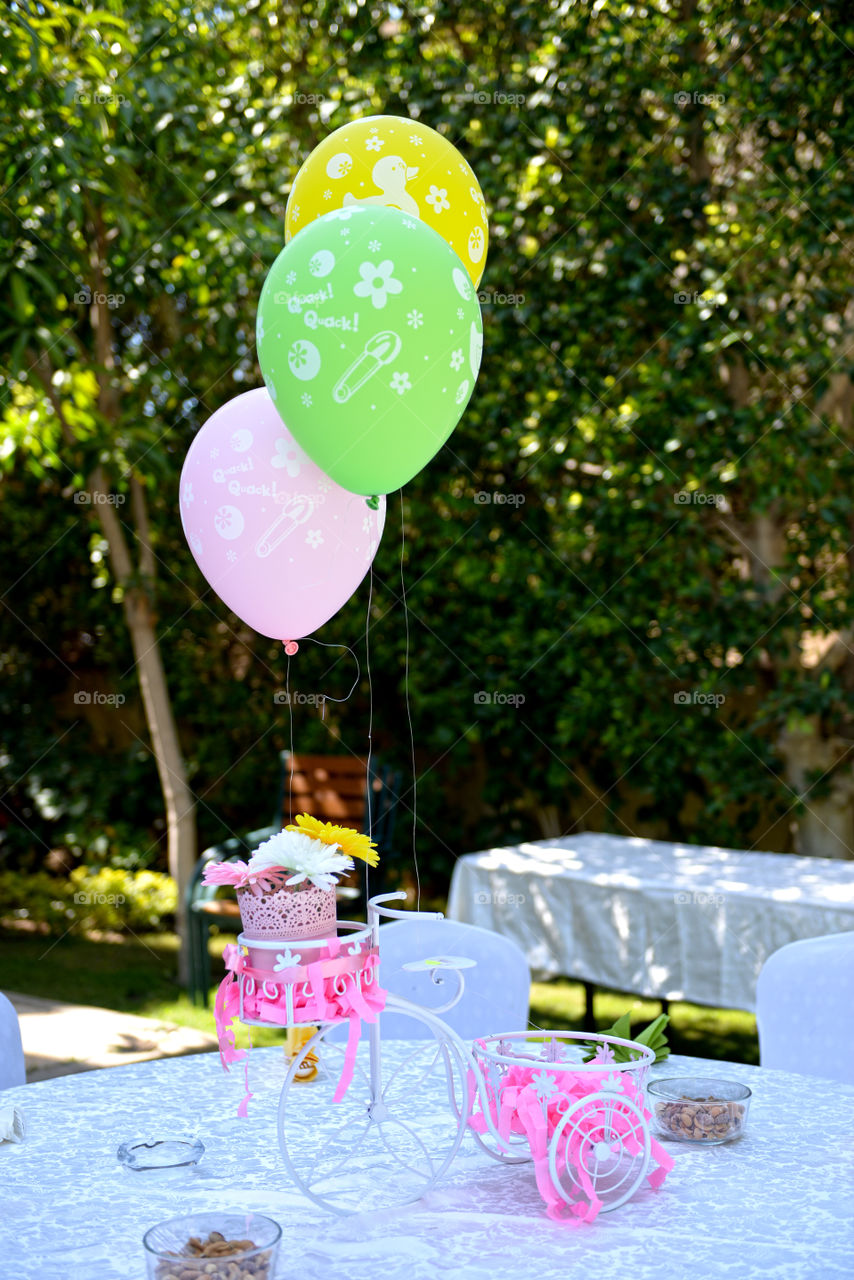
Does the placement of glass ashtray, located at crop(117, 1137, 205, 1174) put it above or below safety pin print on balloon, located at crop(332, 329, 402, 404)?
below

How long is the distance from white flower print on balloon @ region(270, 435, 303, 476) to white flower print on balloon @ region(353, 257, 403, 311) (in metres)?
0.23

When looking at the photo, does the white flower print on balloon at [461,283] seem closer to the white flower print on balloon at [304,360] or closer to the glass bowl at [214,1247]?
the white flower print on balloon at [304,360]

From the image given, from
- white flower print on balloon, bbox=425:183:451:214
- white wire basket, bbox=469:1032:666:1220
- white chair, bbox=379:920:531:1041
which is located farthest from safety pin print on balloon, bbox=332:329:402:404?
white chair, bbox=379:920:531:1041

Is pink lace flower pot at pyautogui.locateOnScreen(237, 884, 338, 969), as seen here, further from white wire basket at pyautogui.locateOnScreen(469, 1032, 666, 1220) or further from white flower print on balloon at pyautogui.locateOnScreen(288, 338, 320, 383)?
white flower print on balloon at pyautogui.locateOnScreen(288, 338, 320, 383)

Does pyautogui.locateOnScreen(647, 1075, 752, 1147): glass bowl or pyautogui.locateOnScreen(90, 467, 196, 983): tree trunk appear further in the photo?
pyautogui.locateOnScreen(90, 467, 196, 983): tree trunk

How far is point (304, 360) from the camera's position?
1.52m

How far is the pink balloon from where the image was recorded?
64.3 inches

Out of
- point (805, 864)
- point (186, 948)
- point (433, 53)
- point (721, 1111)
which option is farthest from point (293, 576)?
point (433, 53)

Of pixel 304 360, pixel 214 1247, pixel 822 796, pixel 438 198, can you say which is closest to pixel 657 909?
pixel 822 796

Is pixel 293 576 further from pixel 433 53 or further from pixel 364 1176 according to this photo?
pixel 433 53

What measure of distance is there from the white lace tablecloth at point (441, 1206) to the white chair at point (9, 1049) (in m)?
0.23

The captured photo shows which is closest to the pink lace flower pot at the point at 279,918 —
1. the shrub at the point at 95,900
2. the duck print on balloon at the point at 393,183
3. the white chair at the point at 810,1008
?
the white chair at the point at 810,1008

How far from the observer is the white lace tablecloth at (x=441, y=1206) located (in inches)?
47.6

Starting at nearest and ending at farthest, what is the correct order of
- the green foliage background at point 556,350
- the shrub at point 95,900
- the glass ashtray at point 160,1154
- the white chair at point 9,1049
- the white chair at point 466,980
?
the glass ashtray at point 160,1154
the white chair at point 9,1049
the white chair at point 466,980
the green foliage background at point 556,350
the shrub at point 95,900
